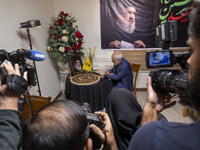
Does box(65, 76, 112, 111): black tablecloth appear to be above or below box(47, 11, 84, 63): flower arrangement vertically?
below

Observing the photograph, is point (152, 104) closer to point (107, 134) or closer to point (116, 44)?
point (107, 134)

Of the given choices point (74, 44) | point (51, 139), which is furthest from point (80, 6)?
point (51, 139)

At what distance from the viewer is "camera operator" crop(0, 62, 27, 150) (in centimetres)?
52

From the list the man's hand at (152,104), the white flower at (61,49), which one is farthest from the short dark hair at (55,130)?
the white flower at (61,49)

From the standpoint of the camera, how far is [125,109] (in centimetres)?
90

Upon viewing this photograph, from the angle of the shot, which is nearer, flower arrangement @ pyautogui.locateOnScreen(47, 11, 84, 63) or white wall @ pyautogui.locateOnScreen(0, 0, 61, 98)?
white wall @ pyautogui.locateOnScreen(0, 0, 61, 98)

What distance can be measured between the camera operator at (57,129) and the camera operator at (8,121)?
14 centimetres

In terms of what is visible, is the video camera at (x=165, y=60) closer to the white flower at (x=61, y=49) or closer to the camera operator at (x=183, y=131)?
the camera operator at (x=183, y=131)

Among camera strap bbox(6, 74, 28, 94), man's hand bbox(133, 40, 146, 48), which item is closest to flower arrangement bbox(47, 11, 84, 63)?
man's hand bbox(133, 40, 146, 48)

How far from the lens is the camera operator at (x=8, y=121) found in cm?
52

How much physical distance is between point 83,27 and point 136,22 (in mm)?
1326

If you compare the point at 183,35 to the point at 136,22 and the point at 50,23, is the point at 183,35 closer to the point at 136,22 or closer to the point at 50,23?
the point at 136,22

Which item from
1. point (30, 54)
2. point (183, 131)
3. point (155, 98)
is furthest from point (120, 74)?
point (183, 131)

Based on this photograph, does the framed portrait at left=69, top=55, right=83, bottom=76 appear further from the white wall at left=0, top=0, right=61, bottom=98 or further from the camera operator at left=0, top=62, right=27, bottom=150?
the camera operator at left=0, top=62, right=27, bottom=150
